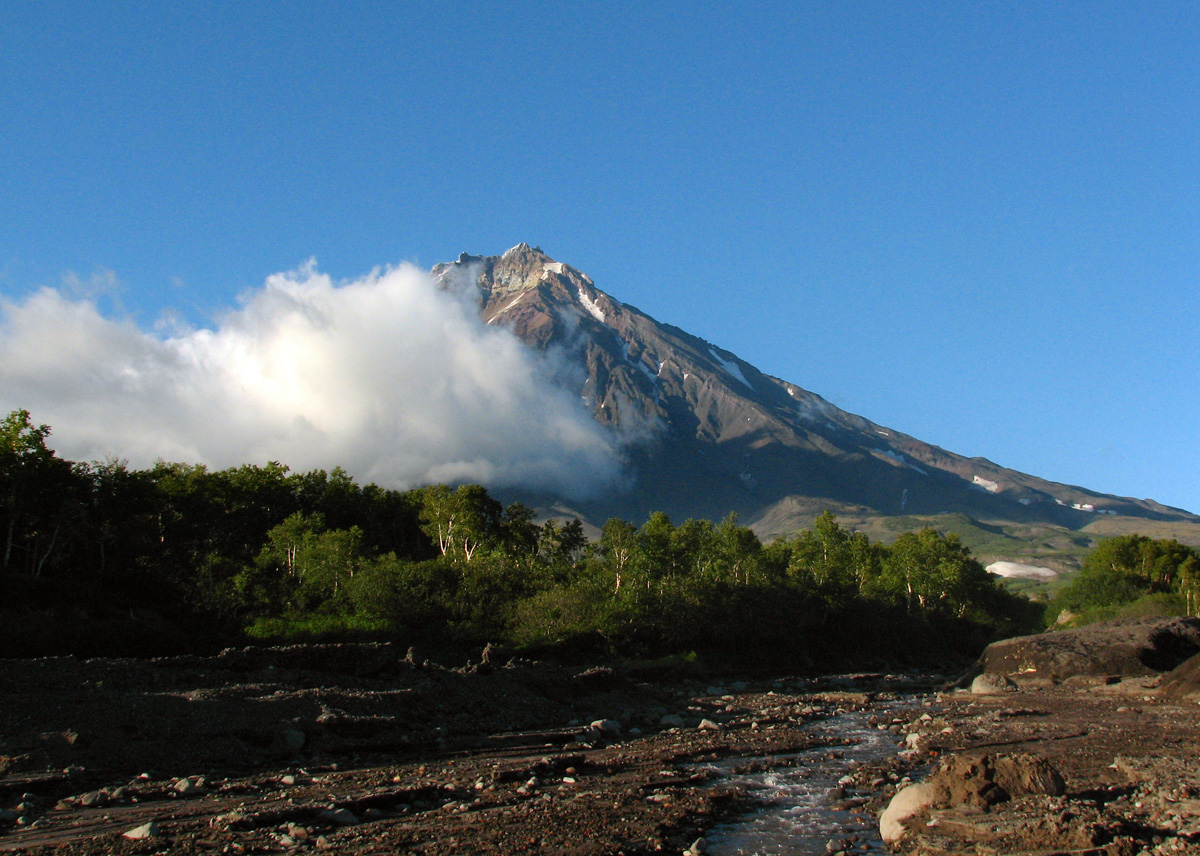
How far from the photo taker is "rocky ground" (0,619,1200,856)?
998 centimetres

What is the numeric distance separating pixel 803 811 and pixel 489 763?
6651mm

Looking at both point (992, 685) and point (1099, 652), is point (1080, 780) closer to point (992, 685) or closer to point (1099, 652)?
point (992, 685)

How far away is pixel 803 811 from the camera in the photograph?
1230 cm

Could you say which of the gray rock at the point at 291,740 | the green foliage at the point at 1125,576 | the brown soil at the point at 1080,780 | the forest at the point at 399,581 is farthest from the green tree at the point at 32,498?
the green foliage at the point at 1125,576

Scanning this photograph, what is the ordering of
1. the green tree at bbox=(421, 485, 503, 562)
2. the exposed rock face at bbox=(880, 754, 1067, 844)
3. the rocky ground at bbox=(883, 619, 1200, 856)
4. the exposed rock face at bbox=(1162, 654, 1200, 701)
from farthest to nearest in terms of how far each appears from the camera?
the green tree at bbox=(421, 485, 503, 562), the exposed rock face at bbox=(1162, 654, 1200, 701), the exposed rock face at bbox=(880, 754, 1067, 844), the rocky ground at bbox=(883, 619, 1200, 856)

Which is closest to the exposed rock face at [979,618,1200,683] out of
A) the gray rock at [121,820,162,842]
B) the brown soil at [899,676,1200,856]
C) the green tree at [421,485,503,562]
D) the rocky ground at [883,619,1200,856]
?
the rocky ground at [883,619,1200,856]

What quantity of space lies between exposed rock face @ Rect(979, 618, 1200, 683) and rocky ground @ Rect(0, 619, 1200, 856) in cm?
842

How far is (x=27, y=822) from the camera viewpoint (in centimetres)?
1082

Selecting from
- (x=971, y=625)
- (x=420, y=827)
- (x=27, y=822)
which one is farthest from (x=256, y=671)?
(x=971, y=625)

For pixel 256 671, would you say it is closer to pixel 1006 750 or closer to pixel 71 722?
pixel 71 722

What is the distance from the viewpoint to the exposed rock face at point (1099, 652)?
37406 millimetres

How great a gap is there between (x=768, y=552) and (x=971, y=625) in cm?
2080

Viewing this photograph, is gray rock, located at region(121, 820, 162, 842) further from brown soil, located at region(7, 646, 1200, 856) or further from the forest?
the forest

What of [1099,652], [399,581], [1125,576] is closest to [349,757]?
[399,581]
